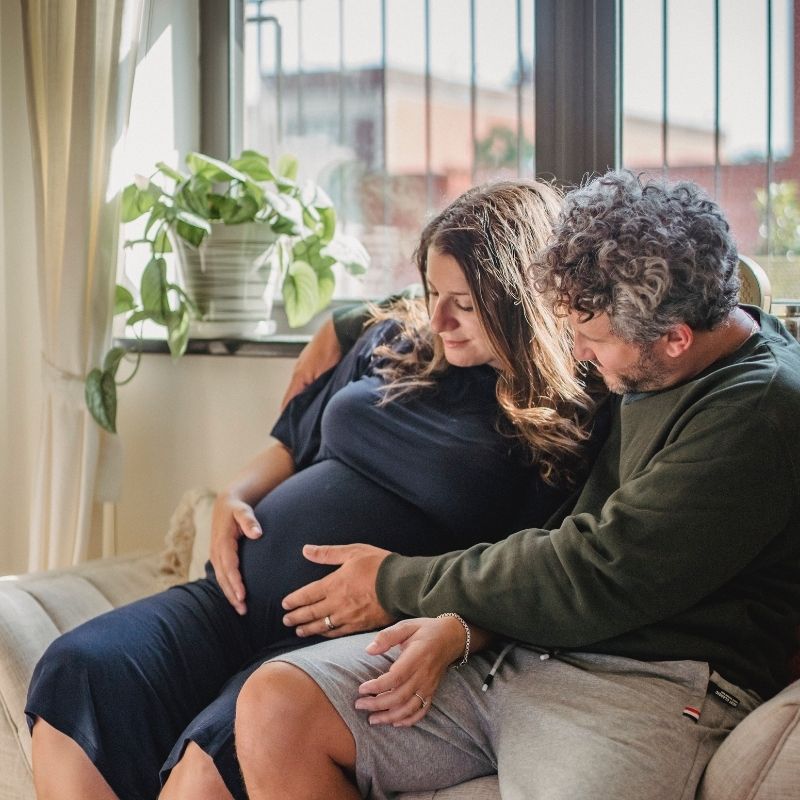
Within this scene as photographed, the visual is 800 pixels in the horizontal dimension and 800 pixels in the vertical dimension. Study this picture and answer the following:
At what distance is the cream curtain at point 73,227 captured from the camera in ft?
7.17

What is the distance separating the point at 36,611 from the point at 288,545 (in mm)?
464

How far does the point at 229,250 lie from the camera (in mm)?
2283

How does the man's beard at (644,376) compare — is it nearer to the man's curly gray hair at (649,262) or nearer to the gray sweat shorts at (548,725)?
the man's curly gray hair at (649,262)

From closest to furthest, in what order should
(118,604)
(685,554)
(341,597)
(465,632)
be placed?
(685,554) → (465,632) → (341,597) → (118,604)

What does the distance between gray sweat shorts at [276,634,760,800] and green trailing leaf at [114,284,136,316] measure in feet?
4.08

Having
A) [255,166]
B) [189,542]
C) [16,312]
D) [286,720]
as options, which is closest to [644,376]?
[286,720]

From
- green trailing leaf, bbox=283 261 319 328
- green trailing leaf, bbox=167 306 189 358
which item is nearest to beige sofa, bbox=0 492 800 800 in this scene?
green trailing leaf, bbox=167 306 189 358

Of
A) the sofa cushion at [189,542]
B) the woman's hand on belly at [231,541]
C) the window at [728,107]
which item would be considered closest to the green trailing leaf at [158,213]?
the sofa cushion at [189,542]

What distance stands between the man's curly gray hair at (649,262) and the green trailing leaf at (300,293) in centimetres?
104

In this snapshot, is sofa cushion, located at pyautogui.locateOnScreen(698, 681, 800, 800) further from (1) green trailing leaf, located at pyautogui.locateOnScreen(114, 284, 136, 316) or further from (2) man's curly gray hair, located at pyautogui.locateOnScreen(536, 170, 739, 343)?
(1) green trailing leaf, located at pyautogui.locateOnScreen(114, 284, 136, 316)

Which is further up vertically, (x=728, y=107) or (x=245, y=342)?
(x=728, y=107)

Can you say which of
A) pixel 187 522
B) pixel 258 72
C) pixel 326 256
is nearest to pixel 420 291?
pixel 326 256

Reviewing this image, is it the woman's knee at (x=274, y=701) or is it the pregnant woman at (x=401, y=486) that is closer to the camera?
the woman's knee at (x=274, y=701)

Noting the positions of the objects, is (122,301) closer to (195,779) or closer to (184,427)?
(184,427)
